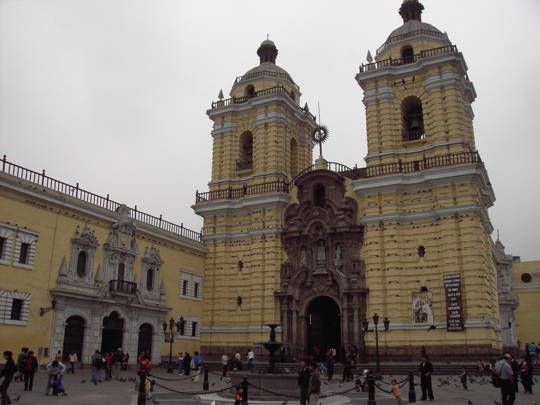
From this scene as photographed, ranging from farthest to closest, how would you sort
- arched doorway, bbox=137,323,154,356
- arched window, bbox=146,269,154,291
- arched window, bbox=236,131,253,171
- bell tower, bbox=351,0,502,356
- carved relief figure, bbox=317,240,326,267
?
arched window, bbox=236,131,253,171 < carved relief figure, bbox=317,240,326,267 < arched window, bbox=146,269,154,291 < arched doorway, bbox=137,323,154,356 < bell tower, bbox=351,0,502,356

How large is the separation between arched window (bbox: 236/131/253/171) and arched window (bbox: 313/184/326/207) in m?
6.11

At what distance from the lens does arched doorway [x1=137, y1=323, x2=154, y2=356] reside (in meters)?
30.4

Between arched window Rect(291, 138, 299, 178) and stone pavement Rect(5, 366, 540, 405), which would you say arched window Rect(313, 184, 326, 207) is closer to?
arched window Rect(291, 138, 299, 178)

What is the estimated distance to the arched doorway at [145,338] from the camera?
99.8 ft

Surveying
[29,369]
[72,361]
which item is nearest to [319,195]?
[72,361]

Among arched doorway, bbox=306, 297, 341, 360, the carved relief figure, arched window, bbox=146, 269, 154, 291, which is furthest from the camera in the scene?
arched doorway, bbox=306, 297, 341, 360

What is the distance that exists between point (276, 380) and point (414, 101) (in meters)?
22.8

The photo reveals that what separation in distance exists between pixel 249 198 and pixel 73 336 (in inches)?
559

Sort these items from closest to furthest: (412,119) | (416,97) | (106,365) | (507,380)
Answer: (507,380) → (106,365) → (416,97) → (412,119)

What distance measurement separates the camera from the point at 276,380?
16.6 meters

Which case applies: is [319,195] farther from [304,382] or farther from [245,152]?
[304,382]

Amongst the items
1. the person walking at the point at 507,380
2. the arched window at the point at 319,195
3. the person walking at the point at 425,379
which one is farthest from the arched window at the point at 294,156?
the person walking at the point at 507,380

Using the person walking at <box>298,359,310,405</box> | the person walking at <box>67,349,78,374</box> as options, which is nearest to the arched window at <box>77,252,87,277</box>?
the person walking at <box>67,349,78,374</box>

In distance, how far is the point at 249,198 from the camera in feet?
116
